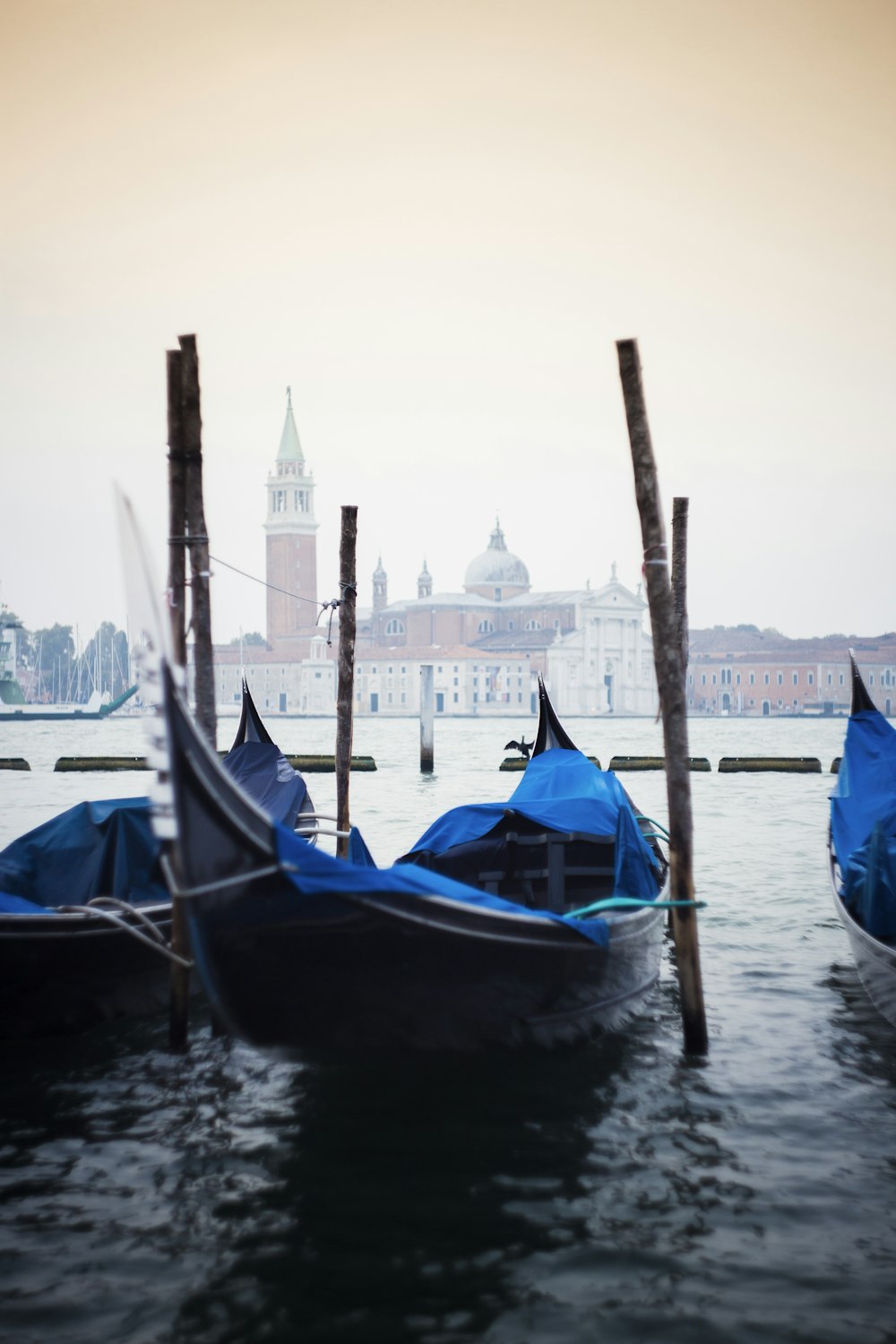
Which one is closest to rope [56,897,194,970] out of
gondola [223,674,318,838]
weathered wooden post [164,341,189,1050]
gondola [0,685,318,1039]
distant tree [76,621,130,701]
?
gondola [0,685,318,1039]

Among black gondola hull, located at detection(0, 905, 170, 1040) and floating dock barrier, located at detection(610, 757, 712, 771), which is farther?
floating dock barrier, located at detection(610, 757, 712, 771)

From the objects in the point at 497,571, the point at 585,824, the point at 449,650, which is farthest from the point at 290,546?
the point at 585,824

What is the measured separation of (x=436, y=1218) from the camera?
304cm

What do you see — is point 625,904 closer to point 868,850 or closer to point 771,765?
point 868,850

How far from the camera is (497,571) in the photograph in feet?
237

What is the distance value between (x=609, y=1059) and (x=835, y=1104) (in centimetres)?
72

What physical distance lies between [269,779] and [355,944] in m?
3.27

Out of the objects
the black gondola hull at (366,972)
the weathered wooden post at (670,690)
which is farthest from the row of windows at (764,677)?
the black gondola hull at (366,972)

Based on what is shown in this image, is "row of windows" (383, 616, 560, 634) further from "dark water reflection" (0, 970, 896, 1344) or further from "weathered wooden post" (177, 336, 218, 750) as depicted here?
"dark water reflection" (0, 970, 896, 1344)

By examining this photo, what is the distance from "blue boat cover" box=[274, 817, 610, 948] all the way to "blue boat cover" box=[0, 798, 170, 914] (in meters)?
1.56

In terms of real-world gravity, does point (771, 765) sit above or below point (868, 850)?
below

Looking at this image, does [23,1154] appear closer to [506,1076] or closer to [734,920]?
[506,1076]

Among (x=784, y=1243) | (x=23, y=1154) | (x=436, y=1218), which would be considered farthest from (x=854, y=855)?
(x=23, y=1154)

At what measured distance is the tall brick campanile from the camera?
63438 millimetres
